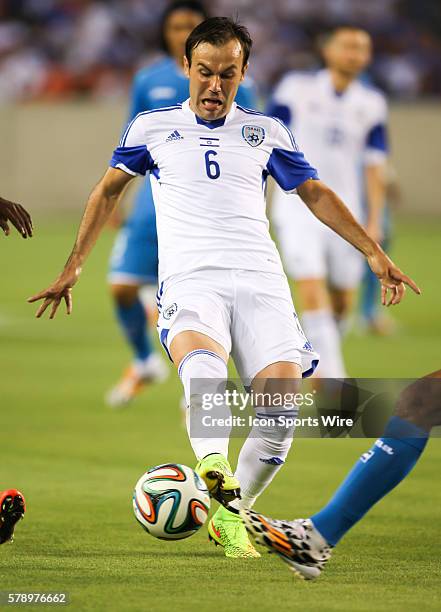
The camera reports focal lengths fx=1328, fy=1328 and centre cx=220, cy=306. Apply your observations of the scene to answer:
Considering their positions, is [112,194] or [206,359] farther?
[112,194]

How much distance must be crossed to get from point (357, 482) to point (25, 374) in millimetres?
6408

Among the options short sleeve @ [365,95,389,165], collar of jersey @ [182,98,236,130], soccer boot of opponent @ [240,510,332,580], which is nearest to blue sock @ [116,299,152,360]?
short sleeve @ [365,95,389,165]

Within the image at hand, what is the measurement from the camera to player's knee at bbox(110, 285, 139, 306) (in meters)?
9.84

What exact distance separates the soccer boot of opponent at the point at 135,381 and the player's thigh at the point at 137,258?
0.76 meters

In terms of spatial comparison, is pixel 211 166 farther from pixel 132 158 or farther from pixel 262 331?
pixel 262 331

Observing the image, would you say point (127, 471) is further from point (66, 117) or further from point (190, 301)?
point (66, 117)

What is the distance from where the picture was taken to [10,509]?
554 cm

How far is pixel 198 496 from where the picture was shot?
17.4 ft

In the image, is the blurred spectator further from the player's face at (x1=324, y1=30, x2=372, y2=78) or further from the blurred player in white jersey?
the player's face at (x1=324, y1=30, x2=372, y2=78)

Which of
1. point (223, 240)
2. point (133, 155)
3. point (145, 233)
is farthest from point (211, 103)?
point (145, 233)

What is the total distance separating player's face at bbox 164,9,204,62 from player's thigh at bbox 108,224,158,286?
4.33 ft

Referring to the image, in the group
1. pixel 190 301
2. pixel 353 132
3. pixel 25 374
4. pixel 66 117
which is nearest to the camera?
pixel 190 301

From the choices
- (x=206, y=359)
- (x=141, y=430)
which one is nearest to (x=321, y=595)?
(x=206, y=359)

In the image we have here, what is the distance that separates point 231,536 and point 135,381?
4.48m
